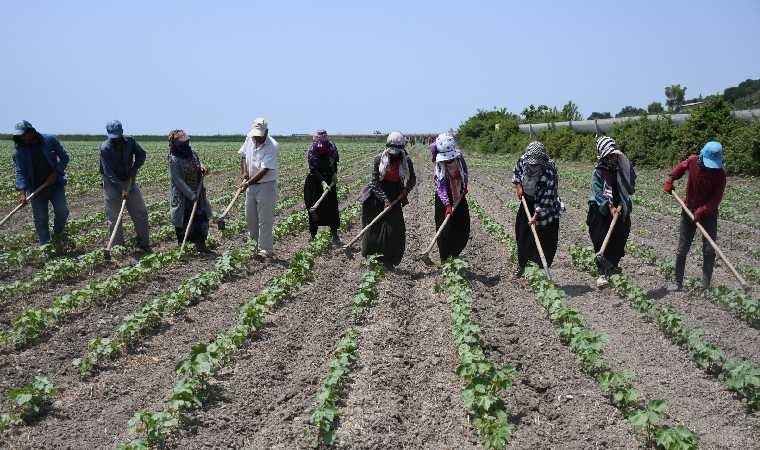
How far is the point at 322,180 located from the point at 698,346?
233 inches

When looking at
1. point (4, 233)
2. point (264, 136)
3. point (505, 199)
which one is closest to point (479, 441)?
point (264, 136)

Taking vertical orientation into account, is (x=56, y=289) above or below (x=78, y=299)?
below

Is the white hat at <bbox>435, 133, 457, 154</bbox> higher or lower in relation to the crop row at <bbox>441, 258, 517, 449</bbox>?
higher

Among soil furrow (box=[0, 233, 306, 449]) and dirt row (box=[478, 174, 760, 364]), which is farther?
dirt row (box=[478, 174, 760, 364])

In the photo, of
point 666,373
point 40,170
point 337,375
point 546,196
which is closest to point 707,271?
point 546,196

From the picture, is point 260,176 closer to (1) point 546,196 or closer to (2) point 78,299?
(2) point 78,299

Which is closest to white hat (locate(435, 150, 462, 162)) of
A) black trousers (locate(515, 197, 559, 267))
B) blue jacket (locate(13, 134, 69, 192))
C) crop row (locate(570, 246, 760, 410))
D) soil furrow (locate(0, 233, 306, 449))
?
black trousers (locate(515, 197, 559, 267))

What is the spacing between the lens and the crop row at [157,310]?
549 cm

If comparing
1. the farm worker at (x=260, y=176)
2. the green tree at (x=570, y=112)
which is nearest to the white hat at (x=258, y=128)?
the farm worker at (x=260, y=176)

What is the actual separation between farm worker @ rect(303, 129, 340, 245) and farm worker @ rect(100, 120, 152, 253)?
219cm

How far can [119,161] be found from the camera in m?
9.16

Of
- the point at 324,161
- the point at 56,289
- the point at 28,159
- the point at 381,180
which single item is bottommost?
the point at 56,289

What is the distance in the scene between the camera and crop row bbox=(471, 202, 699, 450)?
12.6 ft

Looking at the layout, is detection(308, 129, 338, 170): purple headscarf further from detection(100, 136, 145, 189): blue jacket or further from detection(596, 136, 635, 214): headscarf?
detection(596, 136, 635, 214): headscarf
